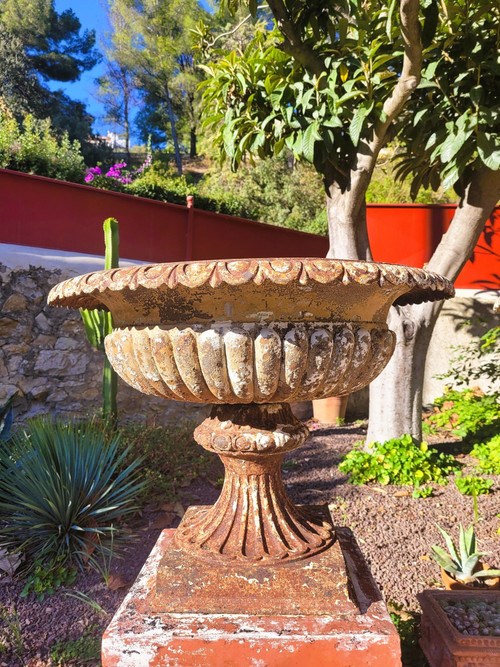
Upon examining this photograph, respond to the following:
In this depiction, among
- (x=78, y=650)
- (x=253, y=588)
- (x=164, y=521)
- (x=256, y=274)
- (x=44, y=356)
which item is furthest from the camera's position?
(x=44, y=356)

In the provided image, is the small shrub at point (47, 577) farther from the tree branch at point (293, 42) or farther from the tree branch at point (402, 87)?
the tree branch at point (293, 42)

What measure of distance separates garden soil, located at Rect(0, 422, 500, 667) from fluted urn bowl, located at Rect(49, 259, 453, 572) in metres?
1.10

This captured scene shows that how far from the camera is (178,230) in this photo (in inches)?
221

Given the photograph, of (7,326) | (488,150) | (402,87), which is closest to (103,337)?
(7,326)

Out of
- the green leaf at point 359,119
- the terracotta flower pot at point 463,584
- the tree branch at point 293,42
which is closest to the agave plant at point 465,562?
the terracotta flower pot at point 463,584

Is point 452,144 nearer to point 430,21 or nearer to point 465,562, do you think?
point 430,21

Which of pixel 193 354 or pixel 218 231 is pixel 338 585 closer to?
pixel 193 354

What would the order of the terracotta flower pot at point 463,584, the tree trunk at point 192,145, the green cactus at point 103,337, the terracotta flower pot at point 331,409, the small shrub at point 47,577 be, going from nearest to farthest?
the terracotta flower pot at point 463,584 → the small shrub at point 47,577 → the green cactus at point 103,337 → the terracotta flower pot at point 331,409 → the tree trunk at point 192,145

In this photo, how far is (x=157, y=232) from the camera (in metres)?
5.46

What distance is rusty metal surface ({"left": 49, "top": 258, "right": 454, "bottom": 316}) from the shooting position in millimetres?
1127

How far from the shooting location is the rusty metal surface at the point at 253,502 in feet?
4.87

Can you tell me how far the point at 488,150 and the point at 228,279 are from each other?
8.46 ft

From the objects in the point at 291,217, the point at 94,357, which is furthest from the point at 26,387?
the point at 291,217

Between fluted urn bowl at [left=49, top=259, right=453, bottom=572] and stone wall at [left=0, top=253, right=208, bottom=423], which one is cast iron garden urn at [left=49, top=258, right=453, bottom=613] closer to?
fluted urn bowl at [left=49, top=259, right=453, bottom=572]
